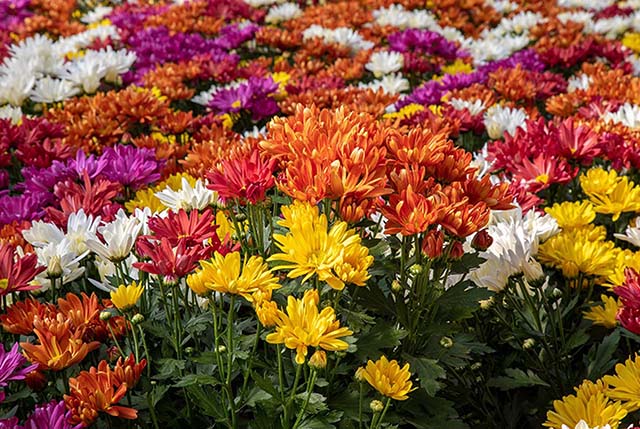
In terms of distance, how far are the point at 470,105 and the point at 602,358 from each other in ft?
5.76

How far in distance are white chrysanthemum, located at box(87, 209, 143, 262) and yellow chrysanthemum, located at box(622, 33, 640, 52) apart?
195 inches

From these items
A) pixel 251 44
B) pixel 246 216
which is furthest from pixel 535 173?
pixel 251 44

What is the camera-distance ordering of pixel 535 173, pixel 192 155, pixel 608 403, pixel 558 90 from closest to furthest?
pixel 608 403 → pixel 535 173 → pixel 192 155 → pixel 558 90

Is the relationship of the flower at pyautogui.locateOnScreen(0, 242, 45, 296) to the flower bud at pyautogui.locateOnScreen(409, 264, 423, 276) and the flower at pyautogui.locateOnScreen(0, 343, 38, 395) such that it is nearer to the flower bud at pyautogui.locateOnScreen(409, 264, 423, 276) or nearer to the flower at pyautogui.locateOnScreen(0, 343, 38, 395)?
the flower at pyautogui.locateOnScreen(0, 343, 38, 395)

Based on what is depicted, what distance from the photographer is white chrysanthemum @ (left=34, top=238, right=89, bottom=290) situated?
1840 millimetres

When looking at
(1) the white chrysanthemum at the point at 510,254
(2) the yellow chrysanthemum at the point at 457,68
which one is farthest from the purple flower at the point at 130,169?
(2) the yellow chrysanthemum at the point at 457,68

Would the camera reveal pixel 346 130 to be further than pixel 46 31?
No

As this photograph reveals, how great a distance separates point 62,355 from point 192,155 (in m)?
1.28

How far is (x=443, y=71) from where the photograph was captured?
499cm

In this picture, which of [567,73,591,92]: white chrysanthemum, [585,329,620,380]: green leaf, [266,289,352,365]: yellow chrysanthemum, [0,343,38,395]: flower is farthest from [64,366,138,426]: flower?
[567,73,591,92]: white chrysanthemum

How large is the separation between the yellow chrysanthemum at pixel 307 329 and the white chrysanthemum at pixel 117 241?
61 centimetres

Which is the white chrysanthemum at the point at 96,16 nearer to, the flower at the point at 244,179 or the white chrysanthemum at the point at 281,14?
the white chrysanthemum at the point at 281,14

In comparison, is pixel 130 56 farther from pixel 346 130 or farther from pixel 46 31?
pixel 346 130

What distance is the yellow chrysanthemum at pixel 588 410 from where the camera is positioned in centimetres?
145
